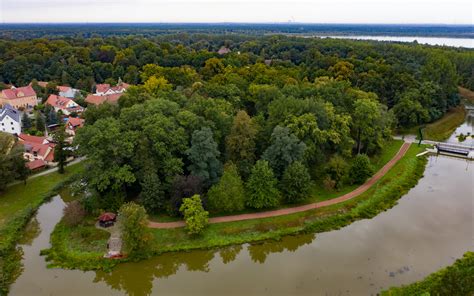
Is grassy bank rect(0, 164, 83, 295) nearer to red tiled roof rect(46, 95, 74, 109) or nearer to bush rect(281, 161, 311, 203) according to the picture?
bush rect(281, 161, 311, 203)

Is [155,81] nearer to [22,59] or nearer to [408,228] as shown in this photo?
[408,228]

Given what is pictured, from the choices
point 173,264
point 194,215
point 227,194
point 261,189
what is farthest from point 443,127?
point 173,264

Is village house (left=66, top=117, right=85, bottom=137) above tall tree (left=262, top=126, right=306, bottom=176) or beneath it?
beneath

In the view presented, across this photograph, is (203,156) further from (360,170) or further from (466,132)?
(466,132)

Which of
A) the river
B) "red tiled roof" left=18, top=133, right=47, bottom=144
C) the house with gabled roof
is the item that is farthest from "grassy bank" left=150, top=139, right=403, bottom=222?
"red tiled roof" left=18, top=133, right=47, bottom=144

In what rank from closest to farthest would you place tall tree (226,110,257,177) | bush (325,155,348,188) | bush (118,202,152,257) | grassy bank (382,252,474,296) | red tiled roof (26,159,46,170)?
1. grassy bank (382,252,474,296)
2. bush (118,202,152,257)
3. tall tree (226,110,257,177)
4. bush (325,155,348,188)
5. red tiled roof (26,159,46,170)

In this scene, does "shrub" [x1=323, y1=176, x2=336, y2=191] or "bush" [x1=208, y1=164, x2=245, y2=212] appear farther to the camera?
"shrub" [x1=323, y1=176, x2=336, y2=191]
